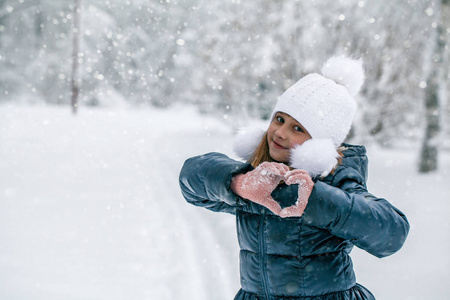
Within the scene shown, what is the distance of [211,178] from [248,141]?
442 mm

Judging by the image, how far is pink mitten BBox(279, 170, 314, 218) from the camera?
1.42 meters

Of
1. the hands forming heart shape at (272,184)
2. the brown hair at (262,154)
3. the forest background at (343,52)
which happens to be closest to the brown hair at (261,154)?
the brown hair at (262,154)

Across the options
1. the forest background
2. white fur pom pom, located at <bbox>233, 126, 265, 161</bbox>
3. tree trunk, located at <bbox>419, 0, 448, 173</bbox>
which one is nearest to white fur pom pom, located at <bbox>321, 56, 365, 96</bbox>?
white fur pom pom, located at <bbox>233, 126, 265, 161</bbox>

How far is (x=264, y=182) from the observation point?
1.47m

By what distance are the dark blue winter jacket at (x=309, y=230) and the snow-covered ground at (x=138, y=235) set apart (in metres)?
2.64

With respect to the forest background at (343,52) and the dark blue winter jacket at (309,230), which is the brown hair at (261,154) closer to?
the dark blue winter jacket at (309,230)

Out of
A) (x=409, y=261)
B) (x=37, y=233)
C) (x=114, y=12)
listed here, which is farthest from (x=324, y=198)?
(x=114, y=12)

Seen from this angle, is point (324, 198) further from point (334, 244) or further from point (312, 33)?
point (312, 33)

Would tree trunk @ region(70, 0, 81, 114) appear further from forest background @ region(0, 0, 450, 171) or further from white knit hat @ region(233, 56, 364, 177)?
white knit hat @ region(233, 56, 364, 177)

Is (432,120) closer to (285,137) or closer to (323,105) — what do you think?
(323,105)

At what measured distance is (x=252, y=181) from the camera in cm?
148

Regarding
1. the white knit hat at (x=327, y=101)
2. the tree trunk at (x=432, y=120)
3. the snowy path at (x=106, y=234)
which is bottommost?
the snowy path at (x=106, y=234)

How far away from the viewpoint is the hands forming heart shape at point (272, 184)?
4.70ft

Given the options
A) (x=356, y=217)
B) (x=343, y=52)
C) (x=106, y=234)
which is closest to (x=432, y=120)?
(x=343, y=52)
